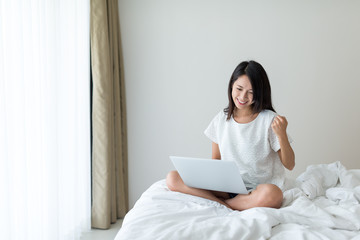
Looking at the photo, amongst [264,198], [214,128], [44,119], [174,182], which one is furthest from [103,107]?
[264,198]

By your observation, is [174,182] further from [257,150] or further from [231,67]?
[231,67]

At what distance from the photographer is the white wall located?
2.84 metres

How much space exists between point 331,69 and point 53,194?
2.22 meters

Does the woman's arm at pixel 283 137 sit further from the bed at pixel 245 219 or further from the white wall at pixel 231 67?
the white wall at pixel 231 67

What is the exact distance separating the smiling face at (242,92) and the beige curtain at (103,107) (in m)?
1.02

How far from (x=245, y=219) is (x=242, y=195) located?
1.09ft

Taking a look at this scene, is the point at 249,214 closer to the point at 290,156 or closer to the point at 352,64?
the point at 290,156

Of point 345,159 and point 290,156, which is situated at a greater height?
point 290,156

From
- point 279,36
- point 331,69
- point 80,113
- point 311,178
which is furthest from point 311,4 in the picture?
point 80,113

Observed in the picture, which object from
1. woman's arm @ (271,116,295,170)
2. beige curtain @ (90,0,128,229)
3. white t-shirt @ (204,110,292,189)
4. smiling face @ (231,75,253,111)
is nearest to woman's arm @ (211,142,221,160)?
white t-shirt @ (204,110,292,189)

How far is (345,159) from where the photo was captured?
2939 mm

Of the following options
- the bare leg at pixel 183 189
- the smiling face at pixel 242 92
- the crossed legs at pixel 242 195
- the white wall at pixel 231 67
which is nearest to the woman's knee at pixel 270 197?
the crossed legs at pixel 242 195

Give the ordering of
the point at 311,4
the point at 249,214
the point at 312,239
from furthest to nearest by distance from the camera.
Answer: the point at 311,4, the point at 249,214, the point at 312,239

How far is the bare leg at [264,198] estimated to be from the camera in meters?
1.51
